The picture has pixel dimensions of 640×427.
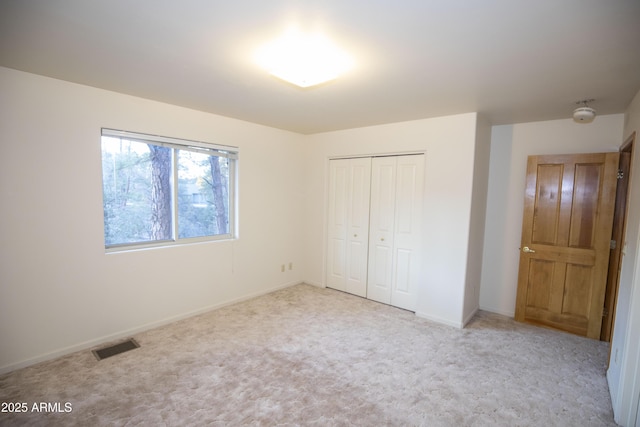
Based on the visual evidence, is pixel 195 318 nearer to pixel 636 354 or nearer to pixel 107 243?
pixel 107 243

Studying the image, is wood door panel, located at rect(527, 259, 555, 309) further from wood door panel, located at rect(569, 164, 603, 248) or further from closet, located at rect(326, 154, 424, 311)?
closet, located at rect(326, 154, 424, 311)

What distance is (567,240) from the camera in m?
3.41

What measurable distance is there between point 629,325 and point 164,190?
4262 millimetres

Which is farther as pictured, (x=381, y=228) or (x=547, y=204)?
(x=381, y=228)

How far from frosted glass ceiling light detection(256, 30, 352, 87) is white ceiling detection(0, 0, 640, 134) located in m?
0.09

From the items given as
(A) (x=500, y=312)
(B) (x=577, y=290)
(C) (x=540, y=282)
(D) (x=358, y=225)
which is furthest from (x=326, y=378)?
(B) (x=577, y=290)

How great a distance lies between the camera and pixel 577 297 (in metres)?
3.37

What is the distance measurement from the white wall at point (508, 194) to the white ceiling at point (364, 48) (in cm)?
58

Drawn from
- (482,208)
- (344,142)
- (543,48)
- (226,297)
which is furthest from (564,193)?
(226,297)

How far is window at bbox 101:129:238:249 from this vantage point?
300cm

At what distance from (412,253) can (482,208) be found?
3.48ft

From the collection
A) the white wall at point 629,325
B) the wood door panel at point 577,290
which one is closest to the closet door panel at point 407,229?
the wood door panel at point 577,290

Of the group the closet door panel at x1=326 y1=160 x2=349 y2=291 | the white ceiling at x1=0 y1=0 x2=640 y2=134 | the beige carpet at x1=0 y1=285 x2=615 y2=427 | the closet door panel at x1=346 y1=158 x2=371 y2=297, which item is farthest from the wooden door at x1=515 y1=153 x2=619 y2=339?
the closet door panel at x1=326 y1=160 x2=349 y2=291

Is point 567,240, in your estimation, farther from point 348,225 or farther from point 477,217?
Answer: point 348,225
